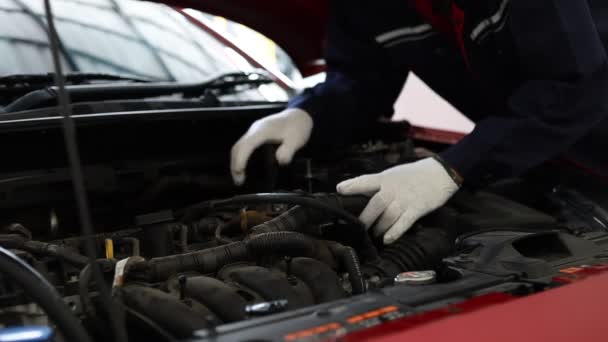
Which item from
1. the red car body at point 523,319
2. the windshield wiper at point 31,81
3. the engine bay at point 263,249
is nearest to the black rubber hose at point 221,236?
the engine bay at point 263,249

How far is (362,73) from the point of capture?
1.70 meters

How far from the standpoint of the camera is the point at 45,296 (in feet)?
2.23

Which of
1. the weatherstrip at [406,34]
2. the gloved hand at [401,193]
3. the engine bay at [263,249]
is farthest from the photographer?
the weatherstrip at [406,34]

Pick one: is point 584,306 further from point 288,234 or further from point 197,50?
point 197,50

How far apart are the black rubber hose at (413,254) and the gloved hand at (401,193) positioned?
0.11 ft

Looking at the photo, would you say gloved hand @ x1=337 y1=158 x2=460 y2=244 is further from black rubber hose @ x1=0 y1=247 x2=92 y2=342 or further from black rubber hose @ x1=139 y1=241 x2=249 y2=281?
black rubber hose @ x1=0 y1=247 x2=92 y2=342

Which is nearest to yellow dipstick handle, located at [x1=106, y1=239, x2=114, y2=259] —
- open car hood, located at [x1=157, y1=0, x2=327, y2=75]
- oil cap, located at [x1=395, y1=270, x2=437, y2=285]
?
oil cap, located at [x1=395, y1=270, x2=437, y2=285]

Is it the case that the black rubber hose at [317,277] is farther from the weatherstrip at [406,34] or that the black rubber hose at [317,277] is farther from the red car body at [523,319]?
the weatherstrip at [406,34]

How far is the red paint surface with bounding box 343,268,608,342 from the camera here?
62 centimetres

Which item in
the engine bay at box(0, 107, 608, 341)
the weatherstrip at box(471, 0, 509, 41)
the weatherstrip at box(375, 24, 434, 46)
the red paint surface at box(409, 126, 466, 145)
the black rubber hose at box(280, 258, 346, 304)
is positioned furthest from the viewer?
the red paint surface at box(409, 126, 466, 145)

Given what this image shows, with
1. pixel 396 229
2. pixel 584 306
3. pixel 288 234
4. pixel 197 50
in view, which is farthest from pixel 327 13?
pixel 584 306

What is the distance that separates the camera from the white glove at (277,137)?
130cm

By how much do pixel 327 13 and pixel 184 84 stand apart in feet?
1.70

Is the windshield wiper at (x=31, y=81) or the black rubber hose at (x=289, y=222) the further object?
the windshield wiper at (x=31, y=81)
